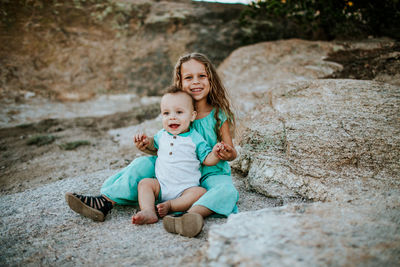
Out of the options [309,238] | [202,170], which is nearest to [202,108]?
[202,170]

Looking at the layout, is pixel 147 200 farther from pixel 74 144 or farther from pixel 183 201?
pixel 74 144

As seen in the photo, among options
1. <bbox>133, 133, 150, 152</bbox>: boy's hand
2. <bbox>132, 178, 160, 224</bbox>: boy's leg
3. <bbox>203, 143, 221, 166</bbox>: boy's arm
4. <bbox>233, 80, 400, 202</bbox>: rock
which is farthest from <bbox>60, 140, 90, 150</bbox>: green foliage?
<bbox>203, 143, 221, 166</bbox>: boy's arm

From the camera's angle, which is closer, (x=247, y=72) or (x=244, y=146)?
(x=244, y=146)

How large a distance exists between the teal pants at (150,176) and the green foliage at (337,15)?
3692 millimetres

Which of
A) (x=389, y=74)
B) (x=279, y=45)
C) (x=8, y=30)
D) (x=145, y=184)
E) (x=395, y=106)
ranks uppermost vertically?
(x=8, y=30)

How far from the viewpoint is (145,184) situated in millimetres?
2021

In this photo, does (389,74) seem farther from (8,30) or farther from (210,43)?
(8,30)

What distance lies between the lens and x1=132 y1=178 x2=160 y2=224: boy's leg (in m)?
1.79

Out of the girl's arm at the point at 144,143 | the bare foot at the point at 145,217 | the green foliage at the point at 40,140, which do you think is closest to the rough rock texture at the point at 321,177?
the bare foot at the point at 145,217

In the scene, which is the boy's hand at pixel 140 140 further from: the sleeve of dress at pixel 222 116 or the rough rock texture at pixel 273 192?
the sleeve of dress at pixel 222 116

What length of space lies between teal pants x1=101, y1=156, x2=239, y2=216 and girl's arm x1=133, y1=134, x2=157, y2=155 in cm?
7

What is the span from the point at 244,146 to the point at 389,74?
224cm

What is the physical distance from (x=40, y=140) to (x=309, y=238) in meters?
4.12

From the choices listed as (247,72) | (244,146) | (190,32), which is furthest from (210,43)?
(244,146)
